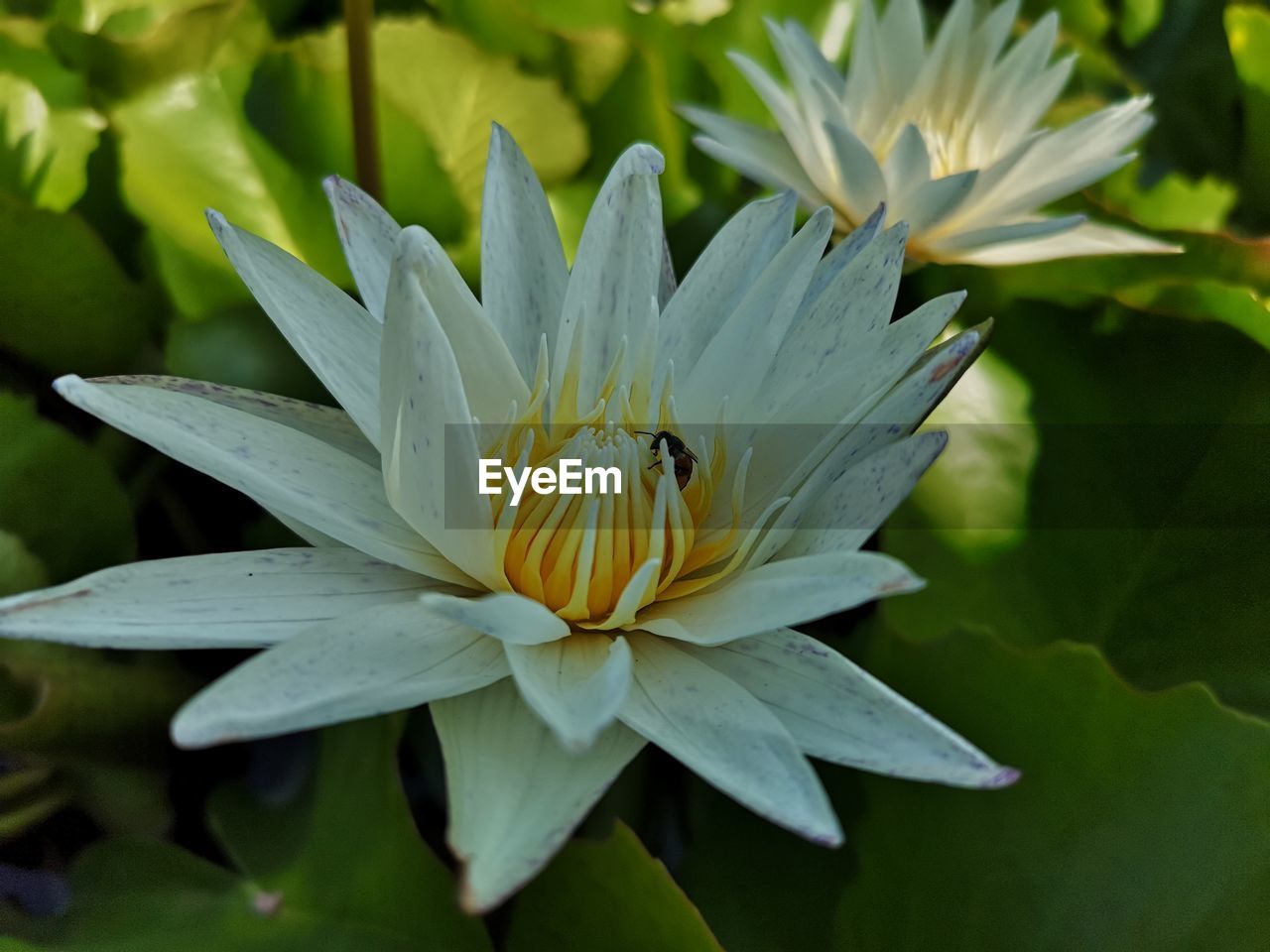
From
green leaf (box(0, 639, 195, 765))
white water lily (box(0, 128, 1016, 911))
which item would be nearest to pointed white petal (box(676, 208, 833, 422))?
white water lily (box(0, 128, 1016, 911))

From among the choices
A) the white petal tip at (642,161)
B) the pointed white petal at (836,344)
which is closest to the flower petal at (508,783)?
the pointed white petal at (836,344)

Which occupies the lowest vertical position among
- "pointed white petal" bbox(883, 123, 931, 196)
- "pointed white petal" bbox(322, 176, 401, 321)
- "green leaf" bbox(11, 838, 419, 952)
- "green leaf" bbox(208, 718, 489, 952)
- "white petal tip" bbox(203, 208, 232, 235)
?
"green leaf" bbox(11, 838, 419, 952)

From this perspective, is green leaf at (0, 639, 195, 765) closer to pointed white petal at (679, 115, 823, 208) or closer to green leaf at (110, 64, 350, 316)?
green leaf at (110, 64, 350, 316)

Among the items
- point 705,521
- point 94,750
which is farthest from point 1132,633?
point 94,750

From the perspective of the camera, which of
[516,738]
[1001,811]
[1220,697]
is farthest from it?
[1220,697]

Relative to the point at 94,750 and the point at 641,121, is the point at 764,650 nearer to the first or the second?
the point at 94,750

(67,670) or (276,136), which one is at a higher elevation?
(276,136)

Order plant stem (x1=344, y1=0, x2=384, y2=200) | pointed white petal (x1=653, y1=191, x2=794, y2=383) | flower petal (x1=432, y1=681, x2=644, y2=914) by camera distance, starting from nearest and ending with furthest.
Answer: flower petal (x1=432, y1=681, x2=644, y2=914)
pointed white petal (x1=653, y1=191, x2=794, y2=383)
plant stem (x1=344, y1=0, x2=384, y2=200)

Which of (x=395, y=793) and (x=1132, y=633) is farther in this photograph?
(x=1132, y=633)
